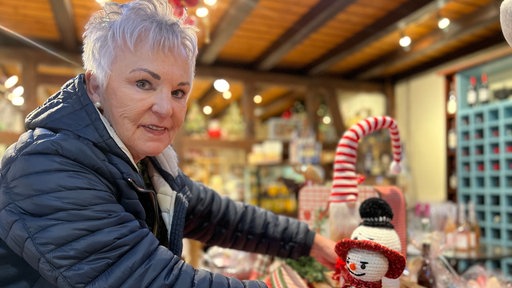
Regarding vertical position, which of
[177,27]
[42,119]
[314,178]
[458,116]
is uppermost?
[458,116]

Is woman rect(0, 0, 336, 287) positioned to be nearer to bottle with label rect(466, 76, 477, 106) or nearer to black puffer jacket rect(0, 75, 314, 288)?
black puffer jacket rect(0, 75, 314, 288)

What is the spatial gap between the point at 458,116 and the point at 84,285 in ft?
14.3

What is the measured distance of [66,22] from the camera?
3.89m

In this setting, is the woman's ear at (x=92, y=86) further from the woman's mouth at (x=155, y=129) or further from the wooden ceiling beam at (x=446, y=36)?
the wooden ceiling beam at (x=446, y=36)

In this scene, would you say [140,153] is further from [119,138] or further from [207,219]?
[207,219]

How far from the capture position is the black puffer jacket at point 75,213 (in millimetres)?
744

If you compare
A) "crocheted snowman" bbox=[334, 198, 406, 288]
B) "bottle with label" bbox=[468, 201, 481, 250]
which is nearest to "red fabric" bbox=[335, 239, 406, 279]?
"crocheted snowman" bbox=[334, 198, 406, 288]

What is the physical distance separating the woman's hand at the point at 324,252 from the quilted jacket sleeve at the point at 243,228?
0.08ft

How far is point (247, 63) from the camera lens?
223 inches

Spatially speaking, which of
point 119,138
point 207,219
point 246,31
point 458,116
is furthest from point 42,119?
point 458,116

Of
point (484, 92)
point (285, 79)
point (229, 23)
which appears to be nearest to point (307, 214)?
point (229, 23)

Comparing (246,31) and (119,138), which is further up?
(246,31)

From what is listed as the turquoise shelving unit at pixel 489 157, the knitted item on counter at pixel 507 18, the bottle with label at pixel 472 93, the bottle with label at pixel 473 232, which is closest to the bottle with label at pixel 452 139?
the turquoise shelving unit at pixel 489 157

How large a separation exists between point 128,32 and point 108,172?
1.07ft
